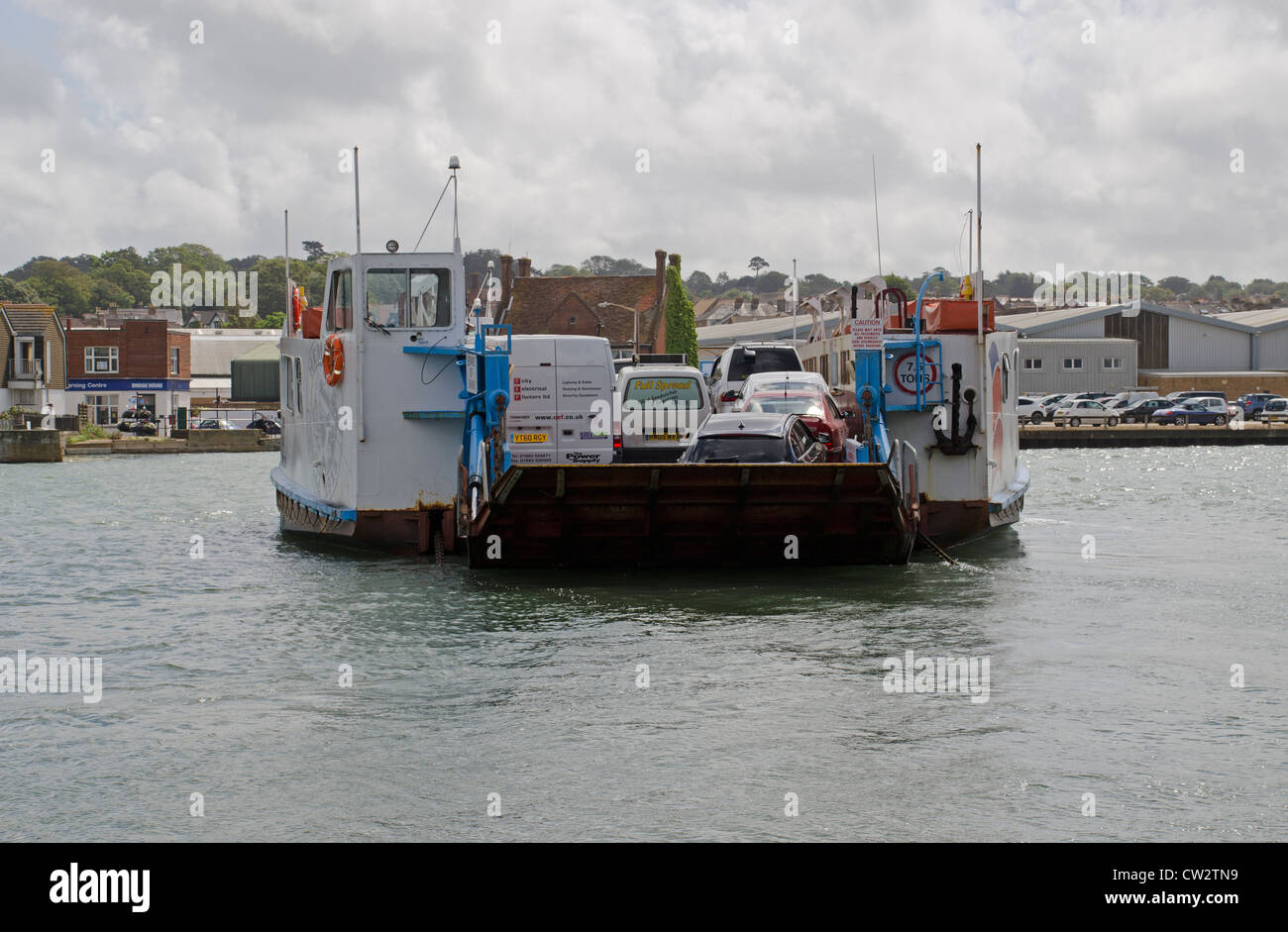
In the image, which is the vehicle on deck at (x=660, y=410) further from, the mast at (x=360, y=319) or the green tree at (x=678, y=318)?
the green tree at (x=678, y=318)

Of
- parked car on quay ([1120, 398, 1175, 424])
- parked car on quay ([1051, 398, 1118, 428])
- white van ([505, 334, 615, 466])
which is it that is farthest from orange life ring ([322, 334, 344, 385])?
parked car on quay ([1120, 398, 1175, 424])

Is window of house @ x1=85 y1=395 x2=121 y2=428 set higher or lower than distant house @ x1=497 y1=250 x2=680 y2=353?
lower

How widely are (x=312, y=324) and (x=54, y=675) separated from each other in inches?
518

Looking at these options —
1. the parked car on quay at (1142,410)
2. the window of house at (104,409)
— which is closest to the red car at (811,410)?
the parked car on quay at (1142,410)

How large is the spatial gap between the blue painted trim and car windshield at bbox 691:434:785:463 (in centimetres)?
626

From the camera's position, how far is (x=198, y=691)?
1421 centimetres

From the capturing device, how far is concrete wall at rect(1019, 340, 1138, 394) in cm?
9669

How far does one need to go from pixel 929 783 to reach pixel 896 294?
17.7 metres

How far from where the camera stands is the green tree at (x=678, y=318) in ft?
298

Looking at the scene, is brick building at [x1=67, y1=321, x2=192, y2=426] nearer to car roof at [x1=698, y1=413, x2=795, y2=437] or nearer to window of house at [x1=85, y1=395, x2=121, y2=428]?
window of house at [x1=85, y1=395, x2=121, y2=428]

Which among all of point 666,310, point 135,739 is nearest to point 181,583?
point 135,739

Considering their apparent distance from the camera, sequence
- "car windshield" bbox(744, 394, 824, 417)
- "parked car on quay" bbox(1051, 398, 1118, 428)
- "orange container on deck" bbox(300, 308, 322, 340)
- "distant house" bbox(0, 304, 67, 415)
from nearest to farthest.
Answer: "car windshield" bbox(744, 394, 824, 417) < "orange container on deck" bbox(300, 308, 322, 340) < "parked car on quay" bbox(1051, 398, 1118, 428) < "distant house" bbox(0, 304, 67, 415)
